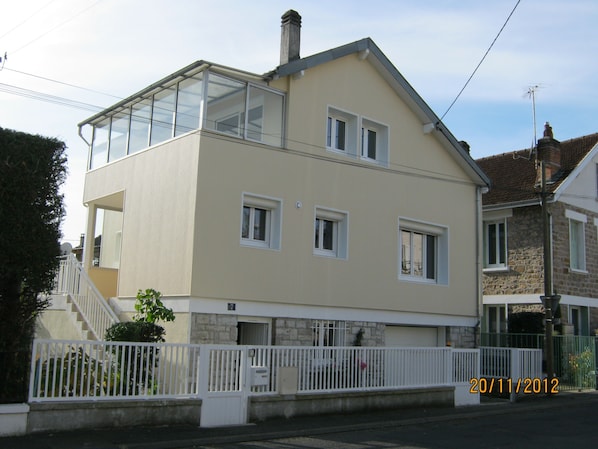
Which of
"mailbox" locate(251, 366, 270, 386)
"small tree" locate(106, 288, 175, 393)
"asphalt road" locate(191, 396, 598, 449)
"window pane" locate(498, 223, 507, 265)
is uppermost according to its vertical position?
"window pane" locate(498, 223, 507, 265)

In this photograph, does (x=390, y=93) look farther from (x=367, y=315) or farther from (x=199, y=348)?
(x=199, y=348)

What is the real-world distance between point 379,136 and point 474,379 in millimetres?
6809

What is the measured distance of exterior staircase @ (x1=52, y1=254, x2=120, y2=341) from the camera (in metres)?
14.5

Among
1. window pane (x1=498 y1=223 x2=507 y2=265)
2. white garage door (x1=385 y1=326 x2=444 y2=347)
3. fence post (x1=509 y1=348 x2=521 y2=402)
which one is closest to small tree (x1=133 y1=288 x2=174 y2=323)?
white garage door (x1=385 y1=326 x2=444 y2=347)

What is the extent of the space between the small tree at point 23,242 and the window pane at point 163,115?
536 centimetres

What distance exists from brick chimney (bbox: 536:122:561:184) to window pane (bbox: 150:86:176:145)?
13210 mm

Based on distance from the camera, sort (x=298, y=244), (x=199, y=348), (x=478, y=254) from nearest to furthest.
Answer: (x=199, y=348) → (x=298, y=244) → (x=478, y=254)

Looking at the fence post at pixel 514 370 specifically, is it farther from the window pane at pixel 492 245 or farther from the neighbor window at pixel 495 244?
the window pane at pixel 492 245

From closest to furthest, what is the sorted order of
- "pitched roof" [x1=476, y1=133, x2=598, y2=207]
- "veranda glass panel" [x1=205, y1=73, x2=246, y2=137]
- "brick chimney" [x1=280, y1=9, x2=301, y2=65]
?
"veranda glass panel" [x1=205, y1=73, x2=246, y2=137] → "brick chimney" [x1=280, y1=9, x2=301, y2=65] → "pitched roof" [x1=476, y1=133, x2=598, y2=207]

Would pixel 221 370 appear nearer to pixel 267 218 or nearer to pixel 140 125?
pixel 267 218

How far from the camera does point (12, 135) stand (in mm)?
10281

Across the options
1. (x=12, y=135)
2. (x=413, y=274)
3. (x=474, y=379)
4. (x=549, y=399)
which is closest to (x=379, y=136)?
(x=413, y=274)

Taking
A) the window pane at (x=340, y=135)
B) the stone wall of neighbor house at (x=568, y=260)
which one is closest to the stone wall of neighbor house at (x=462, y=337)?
the stone wall of neighbor house at (x=568, y=260)

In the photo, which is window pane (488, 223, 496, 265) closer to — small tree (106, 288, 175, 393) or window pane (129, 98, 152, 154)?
window pane (129, 98, 152, 154)
